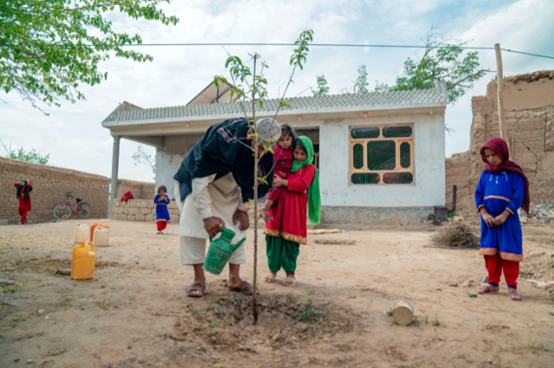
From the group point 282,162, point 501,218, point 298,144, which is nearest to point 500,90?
point 501,218

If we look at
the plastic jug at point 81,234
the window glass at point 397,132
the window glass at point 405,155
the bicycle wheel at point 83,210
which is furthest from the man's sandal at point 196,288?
the bicycle wheel at point 83,210

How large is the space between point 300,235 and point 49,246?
4.30m

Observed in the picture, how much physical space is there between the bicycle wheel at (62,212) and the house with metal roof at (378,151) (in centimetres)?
765

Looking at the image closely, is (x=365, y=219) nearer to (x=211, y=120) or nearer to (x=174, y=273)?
(x=211, y=120)

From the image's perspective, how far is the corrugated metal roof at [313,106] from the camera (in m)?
9.51

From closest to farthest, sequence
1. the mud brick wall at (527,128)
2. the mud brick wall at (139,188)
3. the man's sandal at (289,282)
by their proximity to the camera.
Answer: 1. the man's sandal at (289,282)
2. the mud brick wall at (527,128)
3. the mud brick wall at (139,188)

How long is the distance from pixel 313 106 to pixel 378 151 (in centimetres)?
234

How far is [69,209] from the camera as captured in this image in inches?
547

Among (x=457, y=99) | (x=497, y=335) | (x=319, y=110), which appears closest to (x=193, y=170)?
(x=497, y=335)

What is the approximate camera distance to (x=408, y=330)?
7.23 ft

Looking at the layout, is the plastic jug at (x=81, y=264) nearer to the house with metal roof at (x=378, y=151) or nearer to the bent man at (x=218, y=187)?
the bent man at (x=218, y=187)

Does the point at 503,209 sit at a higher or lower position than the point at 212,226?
higher

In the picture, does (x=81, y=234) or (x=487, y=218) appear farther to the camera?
(x=81, y=234)

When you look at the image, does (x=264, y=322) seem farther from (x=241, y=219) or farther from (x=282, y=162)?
(x=282, y=162)
